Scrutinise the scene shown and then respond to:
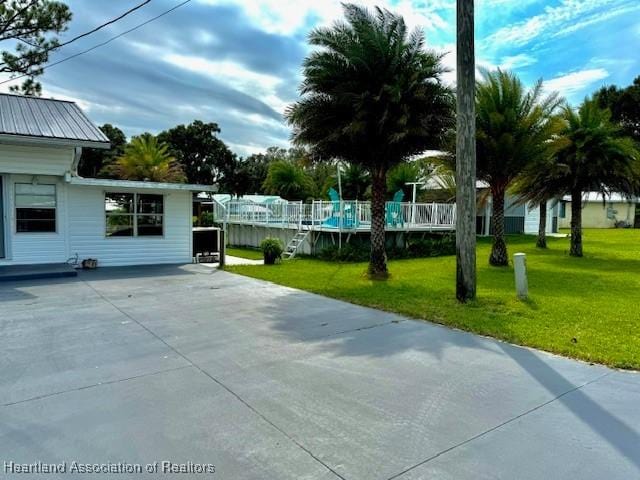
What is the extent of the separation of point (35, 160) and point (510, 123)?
1356 cm

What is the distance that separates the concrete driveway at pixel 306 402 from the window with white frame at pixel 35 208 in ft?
20.8

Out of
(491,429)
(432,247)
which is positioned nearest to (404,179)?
(432,247)

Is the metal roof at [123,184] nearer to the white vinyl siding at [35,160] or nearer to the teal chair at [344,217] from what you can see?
the white vinyl siding at [35,160]

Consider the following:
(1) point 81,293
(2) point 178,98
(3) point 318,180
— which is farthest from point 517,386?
(3) point 318,180

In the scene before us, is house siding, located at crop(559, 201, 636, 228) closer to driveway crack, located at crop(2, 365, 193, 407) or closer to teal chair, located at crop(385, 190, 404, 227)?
teal chair, located at crop(385, 190, 404, 227)

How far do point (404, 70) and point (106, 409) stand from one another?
968 centimetres

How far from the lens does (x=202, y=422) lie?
3311 millimetres

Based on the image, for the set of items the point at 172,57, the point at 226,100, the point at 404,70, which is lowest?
the point at 404,70

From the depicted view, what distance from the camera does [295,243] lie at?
17.4 m

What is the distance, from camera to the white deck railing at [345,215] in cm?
1606

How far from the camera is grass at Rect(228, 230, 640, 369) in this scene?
5539mm

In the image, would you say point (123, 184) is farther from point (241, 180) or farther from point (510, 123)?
point (241, 180)

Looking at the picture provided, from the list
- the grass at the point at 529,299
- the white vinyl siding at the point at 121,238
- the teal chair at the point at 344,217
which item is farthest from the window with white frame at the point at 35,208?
the teal chair at the point at 344,217

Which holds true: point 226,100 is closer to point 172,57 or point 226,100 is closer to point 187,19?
point 172,57
